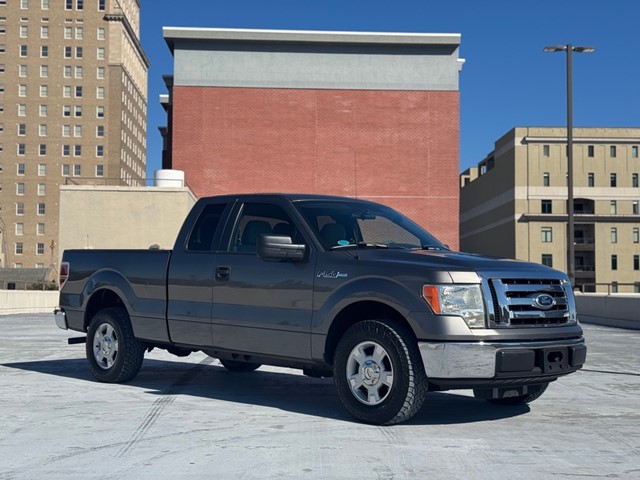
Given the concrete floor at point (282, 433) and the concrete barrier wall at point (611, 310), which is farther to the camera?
the concrete barrier wall at point (611, 310)

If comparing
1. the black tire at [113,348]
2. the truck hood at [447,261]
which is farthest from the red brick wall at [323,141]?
the truck hood at [447,261]

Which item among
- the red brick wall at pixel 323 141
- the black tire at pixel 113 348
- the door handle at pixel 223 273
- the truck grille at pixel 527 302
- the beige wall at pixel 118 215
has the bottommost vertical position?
the black tire at pixel 113 348

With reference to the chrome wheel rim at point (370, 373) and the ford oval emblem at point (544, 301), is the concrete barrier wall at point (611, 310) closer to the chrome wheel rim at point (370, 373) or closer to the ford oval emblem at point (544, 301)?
the ford oval emblem at point (544, 301)

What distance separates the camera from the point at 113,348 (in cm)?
984

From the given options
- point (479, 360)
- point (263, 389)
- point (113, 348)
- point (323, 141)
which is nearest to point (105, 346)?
point (113, 348)

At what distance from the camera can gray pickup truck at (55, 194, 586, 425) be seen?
Answer: 22.5 ft

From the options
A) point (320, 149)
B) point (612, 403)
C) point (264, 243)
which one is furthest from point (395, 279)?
point (320, 149)

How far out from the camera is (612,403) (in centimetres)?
876

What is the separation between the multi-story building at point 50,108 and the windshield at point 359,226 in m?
120

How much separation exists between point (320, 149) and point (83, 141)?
256ft

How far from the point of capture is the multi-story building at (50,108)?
125m

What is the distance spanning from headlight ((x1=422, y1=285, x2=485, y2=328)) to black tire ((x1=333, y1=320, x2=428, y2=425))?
409 mm

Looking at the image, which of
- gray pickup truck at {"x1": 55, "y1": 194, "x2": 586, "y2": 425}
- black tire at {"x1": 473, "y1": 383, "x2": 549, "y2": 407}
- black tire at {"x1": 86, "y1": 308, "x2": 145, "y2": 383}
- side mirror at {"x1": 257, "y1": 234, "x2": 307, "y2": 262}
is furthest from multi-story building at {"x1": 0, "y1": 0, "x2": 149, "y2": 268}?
side mirror at {"x1": 257, "y1": 234, "x2": 307, "y2": 262}

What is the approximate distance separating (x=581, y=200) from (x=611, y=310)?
77.6m
